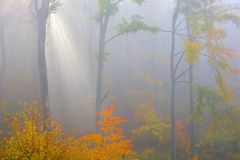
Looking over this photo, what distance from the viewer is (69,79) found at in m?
30.1

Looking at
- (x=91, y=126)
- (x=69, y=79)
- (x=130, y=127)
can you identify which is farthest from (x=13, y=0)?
(x=130, y=127)

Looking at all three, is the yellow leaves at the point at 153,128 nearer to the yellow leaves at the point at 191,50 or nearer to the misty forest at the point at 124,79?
the misty forest at the point at 124,79

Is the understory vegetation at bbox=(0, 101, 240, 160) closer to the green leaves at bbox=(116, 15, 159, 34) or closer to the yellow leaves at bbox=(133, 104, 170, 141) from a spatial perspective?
the yellow leaves at bbox=(133, 104, 170, 141)

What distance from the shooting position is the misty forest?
14.9m

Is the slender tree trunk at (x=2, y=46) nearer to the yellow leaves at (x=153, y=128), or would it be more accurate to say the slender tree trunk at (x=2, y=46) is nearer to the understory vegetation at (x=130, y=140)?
the understory vegetation at (x=130, y=140)

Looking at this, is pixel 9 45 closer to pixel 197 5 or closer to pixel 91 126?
pixel 91 126

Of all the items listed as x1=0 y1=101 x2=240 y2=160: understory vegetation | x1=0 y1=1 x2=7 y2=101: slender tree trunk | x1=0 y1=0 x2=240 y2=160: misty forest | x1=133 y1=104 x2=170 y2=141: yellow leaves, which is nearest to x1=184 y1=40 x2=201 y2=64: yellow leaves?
x1=0 y1=0 x2=240 y2=160: misty forest

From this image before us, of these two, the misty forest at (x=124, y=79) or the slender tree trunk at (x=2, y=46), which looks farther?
the slender tree trunk at (x=2, y=46)

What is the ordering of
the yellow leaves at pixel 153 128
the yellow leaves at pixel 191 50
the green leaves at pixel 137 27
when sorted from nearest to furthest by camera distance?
the yellow leaves at pixel 191 50 → the green leaves at pixel 137 27 → the yellow leaves at pixel 153 128

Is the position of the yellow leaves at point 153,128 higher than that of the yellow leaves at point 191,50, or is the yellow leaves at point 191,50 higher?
the yellow leaves at point 191,50

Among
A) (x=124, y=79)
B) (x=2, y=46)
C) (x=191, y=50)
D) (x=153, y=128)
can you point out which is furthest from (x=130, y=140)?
(x=124, y=79)

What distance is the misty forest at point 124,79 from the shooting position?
48.9 feet

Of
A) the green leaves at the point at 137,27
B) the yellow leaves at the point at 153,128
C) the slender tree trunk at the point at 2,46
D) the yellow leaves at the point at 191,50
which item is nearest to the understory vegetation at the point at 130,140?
the yellow leaves at the point at 153,128

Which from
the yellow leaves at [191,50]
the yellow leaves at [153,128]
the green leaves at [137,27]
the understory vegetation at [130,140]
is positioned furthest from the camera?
the yellow leaves at [153,128]
